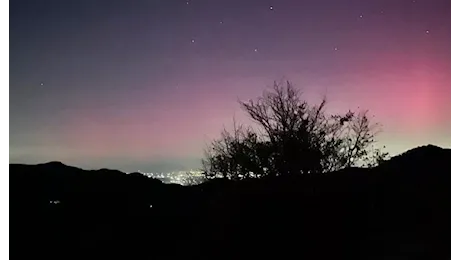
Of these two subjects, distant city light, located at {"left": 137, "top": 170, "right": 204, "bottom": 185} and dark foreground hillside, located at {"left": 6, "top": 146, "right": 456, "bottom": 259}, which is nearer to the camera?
dark foreground hillside, located at {"left": 6, "top": 146, "right": 456, "bottom": 259}

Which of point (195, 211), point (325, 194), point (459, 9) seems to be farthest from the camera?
point (195, 211)

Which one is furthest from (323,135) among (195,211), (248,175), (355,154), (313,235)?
(313,235)

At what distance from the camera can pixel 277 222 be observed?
8688 millimetres

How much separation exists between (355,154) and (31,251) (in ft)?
36.6

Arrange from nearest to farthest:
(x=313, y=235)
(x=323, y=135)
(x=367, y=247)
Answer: (x=367, y=247)
(x=313, y=235)
(x=323, y=135)

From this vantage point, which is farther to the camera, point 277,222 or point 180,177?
point 180,177

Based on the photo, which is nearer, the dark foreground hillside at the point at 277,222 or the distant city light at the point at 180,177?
the dark foreground hillside at the point at 277,222

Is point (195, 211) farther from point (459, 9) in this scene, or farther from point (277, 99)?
point (459, 9)

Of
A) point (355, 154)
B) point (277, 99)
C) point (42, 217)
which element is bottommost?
point (42, 217)

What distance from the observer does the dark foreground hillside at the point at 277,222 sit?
26.3 feet

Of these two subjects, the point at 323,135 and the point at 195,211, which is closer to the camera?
the point at 195,211

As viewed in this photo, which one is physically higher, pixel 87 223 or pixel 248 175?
pixel 248 175

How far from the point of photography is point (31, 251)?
8.70 metres

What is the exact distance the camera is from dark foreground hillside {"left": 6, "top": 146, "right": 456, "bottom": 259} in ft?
26.3
